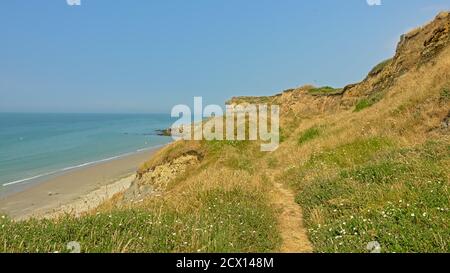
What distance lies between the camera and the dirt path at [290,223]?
17.9ft

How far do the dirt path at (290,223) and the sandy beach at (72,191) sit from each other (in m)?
15.6

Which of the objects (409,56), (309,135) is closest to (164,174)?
(309,135)

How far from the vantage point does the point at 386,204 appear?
5930 mm

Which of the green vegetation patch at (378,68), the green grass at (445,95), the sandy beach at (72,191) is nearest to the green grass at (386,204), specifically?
the green grass at (445,95)

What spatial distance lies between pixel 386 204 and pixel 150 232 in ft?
14.2

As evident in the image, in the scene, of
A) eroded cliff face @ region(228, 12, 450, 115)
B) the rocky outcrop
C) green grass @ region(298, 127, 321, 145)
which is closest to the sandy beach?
the rocky outcrop

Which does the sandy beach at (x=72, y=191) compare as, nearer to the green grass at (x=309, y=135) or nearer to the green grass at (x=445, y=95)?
the green grass at (x=309, y=135)

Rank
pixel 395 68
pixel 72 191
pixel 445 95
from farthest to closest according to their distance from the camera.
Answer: pixel 72 191, pixel 395 68, pixel 445 95

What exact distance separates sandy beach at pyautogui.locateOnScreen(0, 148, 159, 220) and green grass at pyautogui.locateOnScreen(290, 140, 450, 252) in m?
17.2

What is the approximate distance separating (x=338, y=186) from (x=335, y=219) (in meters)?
1.83

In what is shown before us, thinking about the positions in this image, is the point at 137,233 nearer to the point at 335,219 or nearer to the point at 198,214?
the point at 198,214

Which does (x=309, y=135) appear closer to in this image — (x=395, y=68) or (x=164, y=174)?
(x=164, y=174)

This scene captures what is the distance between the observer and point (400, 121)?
42.5 ft
